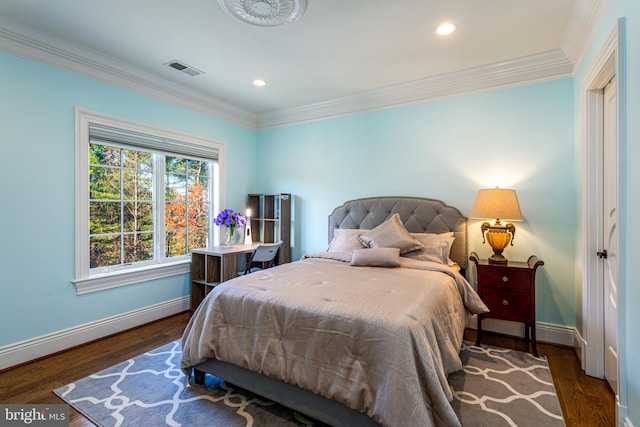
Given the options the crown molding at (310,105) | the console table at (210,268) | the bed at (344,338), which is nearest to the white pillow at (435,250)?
the bed at (344,338)

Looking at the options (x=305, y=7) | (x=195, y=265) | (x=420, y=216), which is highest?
(x=305, y=7)

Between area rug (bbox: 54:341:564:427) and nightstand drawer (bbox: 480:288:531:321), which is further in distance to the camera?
nightstand drawer (bbox: 480:288:531:321)

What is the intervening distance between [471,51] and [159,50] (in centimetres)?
278

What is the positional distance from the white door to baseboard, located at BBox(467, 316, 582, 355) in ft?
1.59

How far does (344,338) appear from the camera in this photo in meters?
1.59

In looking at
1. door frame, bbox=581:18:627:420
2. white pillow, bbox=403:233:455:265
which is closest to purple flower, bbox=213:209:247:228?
white pillow, bbox=403:233:455:265

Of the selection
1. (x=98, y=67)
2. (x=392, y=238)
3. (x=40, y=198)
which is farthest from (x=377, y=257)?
(x=98, y=67)

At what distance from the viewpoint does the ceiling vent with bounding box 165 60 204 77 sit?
2992mm

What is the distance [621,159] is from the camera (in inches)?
62.5

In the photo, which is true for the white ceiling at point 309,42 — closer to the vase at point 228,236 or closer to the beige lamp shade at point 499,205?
the beige lamp shade at point 499,205

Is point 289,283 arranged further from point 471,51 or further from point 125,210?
point 471,51

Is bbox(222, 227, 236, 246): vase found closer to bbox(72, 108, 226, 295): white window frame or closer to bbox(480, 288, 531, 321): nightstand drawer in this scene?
bbox(72, 108, 226, 295): white window frame

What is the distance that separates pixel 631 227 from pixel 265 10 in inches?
97.5

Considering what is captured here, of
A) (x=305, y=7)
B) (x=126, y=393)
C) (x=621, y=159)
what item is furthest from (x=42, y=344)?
(x=621, y=159)
